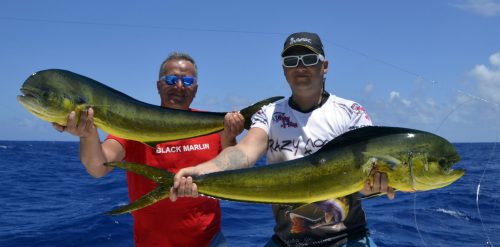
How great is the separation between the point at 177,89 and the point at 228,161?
2.66 feet

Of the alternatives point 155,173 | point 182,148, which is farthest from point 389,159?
point 182,148

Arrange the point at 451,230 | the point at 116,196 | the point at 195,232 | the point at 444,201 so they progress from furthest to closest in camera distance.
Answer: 1. the point at 116,196
2. the point at 444,201
3. the point at 451,230
4. the point at 195,232

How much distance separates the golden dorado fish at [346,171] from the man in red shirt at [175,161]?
29.8 inches

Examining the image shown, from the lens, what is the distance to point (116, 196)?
12.2 meters

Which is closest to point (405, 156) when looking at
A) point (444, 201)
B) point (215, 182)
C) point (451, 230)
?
point (215, 182)

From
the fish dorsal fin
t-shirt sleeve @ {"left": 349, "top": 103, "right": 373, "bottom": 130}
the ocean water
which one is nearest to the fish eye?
the fish dorsal fin

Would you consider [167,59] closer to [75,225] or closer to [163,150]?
[163,150]

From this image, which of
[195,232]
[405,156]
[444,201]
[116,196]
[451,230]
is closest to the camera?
[405,156]

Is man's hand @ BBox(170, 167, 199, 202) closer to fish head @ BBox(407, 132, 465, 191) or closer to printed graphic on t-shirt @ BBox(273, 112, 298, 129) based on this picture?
printed graphic on t-shirt @ BBox(273, 112, 298, 129)

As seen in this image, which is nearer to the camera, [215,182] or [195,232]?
[215,182]

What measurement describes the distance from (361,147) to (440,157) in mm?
436

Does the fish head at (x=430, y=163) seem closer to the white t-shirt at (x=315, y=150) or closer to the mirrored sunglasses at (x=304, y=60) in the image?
the white t-shirt at (x=315, y=150)

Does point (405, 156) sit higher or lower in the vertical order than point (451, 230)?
higher

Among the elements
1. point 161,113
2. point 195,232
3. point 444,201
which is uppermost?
point 161,113
